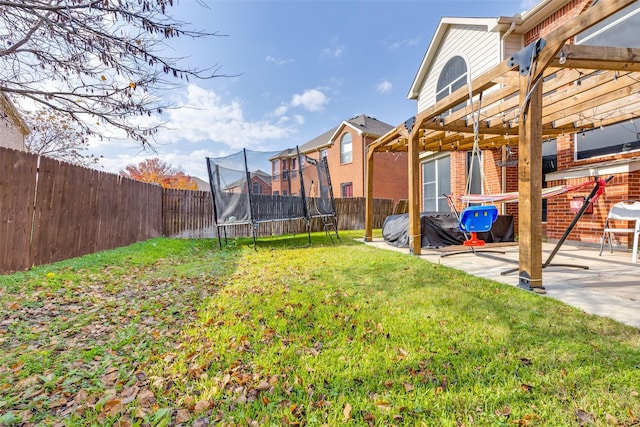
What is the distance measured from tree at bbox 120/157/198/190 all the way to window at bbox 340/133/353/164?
48.0 feet

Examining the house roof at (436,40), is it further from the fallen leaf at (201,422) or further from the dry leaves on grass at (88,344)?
the fallen leaf at (201,422)

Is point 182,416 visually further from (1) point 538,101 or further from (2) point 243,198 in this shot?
(2) point 243,198

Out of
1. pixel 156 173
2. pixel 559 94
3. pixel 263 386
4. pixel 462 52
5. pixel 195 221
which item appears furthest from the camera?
pixel 156 173

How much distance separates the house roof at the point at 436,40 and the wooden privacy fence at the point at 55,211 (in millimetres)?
9566

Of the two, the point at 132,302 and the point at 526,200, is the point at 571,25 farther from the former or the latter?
the point at 132,302

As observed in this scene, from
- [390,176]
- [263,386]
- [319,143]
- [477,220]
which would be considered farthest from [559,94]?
[319,143]

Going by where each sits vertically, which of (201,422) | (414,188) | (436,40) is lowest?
(201,422)

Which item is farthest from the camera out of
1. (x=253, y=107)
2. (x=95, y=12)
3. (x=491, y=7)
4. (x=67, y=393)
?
(x=253, y=107)

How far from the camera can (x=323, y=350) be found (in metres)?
2.01

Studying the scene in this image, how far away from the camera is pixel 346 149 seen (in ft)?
58.4

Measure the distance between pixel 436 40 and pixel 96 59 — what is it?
30.4 feet

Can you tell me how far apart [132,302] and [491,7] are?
10.2 meters

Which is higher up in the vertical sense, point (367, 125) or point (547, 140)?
point (367, 125)

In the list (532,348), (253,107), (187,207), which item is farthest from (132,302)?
(253,107)
